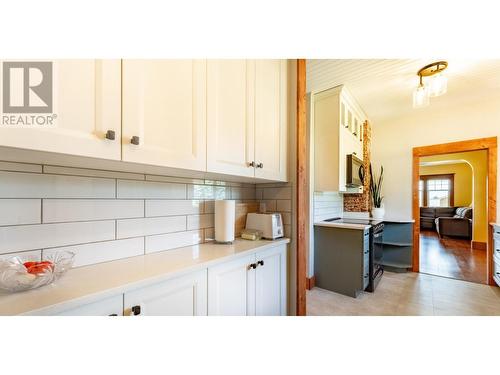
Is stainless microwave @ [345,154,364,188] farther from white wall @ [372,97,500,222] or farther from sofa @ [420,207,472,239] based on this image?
sofa @ [420,207,472,239]

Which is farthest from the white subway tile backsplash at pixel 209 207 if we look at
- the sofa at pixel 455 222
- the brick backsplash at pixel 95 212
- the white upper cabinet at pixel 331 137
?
the sofa at pixel 455 222

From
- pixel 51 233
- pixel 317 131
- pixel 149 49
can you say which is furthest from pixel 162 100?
pixel 317 131

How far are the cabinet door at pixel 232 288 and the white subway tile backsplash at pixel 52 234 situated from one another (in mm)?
551

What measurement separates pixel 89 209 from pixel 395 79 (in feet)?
10.7

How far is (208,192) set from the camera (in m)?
1.52

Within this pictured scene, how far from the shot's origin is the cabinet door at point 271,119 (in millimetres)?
1397

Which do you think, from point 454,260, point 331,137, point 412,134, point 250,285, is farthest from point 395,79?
point 454,260

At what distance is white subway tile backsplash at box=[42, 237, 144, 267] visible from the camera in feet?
3.07

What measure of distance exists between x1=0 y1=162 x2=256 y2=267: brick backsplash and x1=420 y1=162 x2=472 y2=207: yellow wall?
396 inches

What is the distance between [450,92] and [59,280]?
4.33 m

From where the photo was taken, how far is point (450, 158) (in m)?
6.34

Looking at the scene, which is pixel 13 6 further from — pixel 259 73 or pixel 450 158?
pixel 450 158

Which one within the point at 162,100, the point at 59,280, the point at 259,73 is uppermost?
the point at 259,73

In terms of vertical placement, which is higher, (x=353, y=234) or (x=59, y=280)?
(x=59, y=280)
